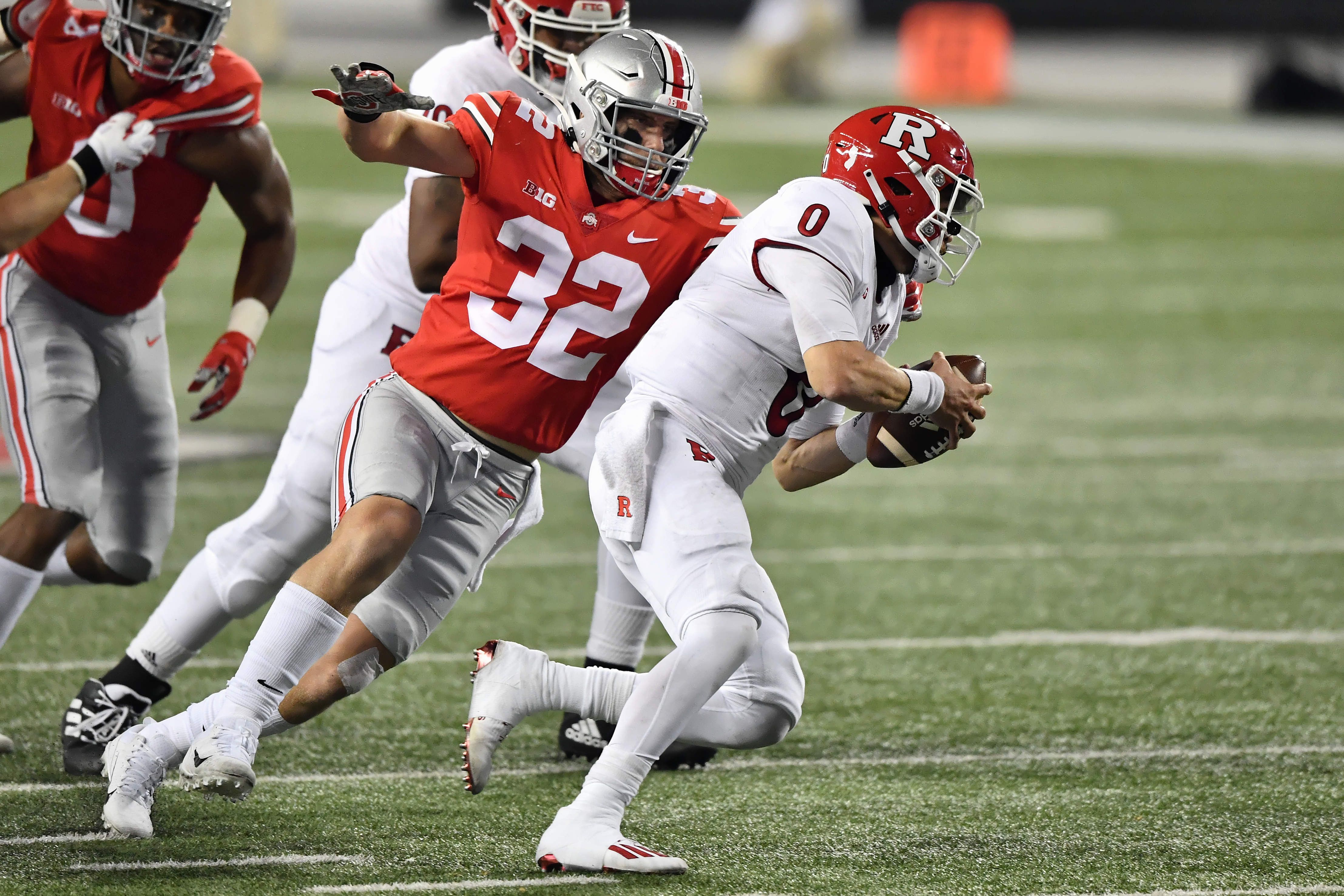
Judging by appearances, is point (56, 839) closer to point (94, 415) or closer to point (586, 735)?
point (94, 415)

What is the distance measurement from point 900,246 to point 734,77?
804 inches

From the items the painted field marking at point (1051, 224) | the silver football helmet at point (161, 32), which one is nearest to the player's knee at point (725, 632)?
the silver football helmet at point (161, 32)

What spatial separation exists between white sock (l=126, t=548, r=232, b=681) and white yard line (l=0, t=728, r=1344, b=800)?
421 millimetres

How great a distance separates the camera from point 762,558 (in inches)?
270

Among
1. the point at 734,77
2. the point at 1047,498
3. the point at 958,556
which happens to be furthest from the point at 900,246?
the point at 734,77

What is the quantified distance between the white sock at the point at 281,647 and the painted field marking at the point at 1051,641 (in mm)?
1753

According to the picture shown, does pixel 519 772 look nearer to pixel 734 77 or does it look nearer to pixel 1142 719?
pixel 1142 719

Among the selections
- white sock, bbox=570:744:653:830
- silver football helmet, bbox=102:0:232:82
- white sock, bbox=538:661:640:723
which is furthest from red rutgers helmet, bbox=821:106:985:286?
silver football helmet, bbox=102:0:232:82

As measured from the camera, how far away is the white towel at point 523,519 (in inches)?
163

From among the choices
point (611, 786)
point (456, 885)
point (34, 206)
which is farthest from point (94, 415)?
point (611, 786)

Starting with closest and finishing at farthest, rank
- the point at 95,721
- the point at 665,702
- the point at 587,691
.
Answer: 1. the point at 665,702
2. the point at 587,691
3. the point at 95,721

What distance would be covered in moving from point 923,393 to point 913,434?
8.3 inches

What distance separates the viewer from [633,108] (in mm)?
3883

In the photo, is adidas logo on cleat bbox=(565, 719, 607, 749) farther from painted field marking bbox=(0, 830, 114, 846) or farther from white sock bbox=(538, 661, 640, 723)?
painted field marking bbox=(0, 830, 114, 846)
